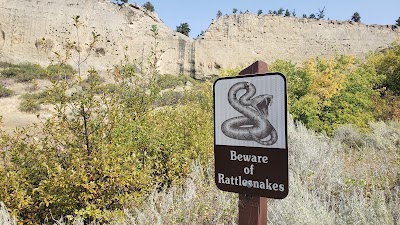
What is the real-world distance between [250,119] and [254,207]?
0.49 metres

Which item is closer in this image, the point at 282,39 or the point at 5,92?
the point at 5,92

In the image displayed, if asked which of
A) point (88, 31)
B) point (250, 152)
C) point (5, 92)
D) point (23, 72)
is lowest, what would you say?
point (250, 152)

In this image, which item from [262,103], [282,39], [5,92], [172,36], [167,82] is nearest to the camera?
[262,103]

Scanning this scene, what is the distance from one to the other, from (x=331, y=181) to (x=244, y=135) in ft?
7.52

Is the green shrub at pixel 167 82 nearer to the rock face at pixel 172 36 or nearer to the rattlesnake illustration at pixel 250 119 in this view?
the rattlesnake illustration at pixel 250 119

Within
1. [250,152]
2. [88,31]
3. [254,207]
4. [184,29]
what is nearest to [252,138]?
[250,152]

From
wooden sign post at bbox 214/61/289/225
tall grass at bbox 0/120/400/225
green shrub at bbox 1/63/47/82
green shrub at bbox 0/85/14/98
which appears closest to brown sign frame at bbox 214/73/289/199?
wooden sign post at bbox 214/61/289/225

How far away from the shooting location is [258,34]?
30500 mm

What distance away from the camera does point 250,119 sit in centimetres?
182

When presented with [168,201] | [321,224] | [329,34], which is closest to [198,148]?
[168,201]

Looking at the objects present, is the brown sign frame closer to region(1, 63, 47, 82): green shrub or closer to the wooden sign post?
the wooden sign post

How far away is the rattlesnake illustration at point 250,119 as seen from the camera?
5.78 ft

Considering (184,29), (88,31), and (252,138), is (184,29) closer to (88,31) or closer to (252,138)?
(88,31)

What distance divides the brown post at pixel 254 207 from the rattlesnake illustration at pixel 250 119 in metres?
0.12
